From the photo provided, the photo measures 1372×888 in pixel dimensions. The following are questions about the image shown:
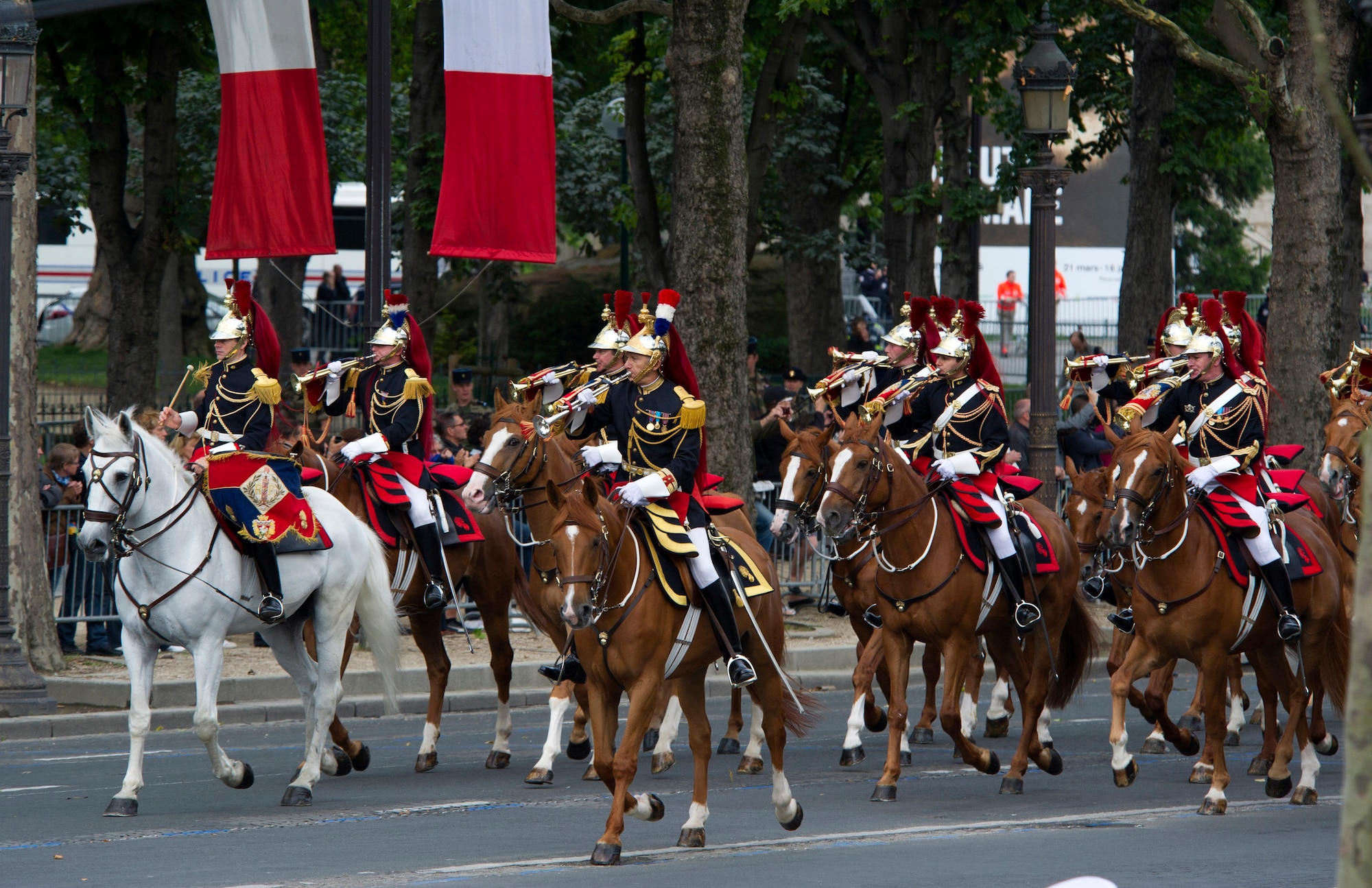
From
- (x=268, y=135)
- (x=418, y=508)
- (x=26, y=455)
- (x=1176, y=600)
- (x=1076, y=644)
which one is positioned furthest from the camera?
(x=268, y=135)

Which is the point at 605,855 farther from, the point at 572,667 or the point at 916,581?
the point at 916,581

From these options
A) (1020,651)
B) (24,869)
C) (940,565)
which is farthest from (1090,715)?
(24,869)

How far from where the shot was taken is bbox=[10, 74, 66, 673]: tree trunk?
1544 centimetres

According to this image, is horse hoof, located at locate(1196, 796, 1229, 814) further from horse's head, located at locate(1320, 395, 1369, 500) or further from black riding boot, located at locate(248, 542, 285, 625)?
black riding boot, located at locate(248, 542, 285, 625)

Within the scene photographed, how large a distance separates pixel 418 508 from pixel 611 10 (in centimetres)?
803

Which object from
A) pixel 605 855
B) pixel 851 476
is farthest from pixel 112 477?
pixel 851 476

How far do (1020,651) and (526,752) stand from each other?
11.7ft

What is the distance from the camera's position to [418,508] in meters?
13.2

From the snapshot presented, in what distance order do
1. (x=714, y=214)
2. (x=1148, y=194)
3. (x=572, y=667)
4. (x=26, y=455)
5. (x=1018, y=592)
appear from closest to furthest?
(x=572, y=667), (x=1018, y=592), (x=26, y=455), (x=714, y=214), (x=1148, y=194)

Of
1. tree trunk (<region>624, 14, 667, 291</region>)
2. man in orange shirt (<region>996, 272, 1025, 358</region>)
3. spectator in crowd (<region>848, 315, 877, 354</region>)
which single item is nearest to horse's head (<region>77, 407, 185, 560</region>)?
→ tree trunk (<region>624, 14, 667, 291</region>)

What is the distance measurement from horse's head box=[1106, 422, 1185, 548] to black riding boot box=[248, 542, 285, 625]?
16.4ft

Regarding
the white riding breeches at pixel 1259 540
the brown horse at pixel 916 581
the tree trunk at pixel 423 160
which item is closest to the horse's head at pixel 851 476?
the brown horse at pixel 916 581

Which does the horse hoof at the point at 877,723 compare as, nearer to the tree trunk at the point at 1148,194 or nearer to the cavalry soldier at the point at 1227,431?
the cavalry soldier at the point at 1227,431

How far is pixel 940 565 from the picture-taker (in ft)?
38.7
